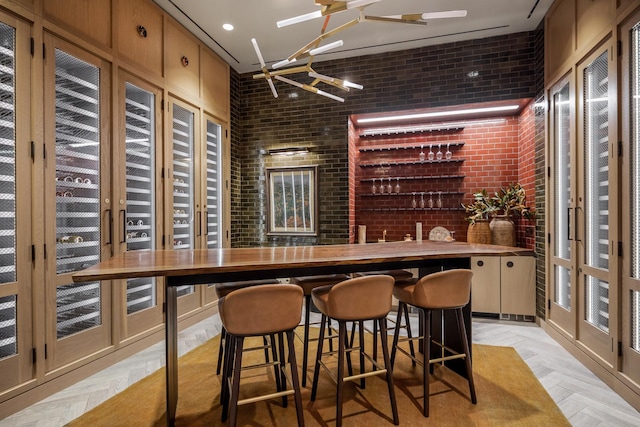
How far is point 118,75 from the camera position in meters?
3.20

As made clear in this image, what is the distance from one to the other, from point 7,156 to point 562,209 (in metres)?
4.78

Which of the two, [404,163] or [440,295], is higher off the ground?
[404,163]

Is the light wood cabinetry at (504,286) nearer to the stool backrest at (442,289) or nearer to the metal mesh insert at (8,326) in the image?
the stool backrest at (442,289)

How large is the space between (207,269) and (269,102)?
392cm

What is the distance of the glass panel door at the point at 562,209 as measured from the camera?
3.32 m

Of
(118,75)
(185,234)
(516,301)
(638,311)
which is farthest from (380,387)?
(118,75)

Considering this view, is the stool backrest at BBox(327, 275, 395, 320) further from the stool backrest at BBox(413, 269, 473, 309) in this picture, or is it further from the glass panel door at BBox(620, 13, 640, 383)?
Result: the glass panel door at BBox(620, 13, 640, 383)

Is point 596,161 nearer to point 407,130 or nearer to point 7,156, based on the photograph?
point 407,130

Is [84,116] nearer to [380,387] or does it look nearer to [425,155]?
→ [380,387]

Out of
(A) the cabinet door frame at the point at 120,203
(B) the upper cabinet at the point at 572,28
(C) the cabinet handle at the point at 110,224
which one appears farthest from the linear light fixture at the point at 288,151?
(B) the upper cabinet at the point at 572,28

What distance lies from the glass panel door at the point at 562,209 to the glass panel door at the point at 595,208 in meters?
0.17

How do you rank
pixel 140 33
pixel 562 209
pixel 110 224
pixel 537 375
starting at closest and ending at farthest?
1. pixel 537 375
2. pixel 110 224
3. pixel 140 33
4. pixel 562 209

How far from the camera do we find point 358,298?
2.13 meters

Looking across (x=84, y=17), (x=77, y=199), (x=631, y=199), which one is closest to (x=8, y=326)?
(x=77, y=199)
